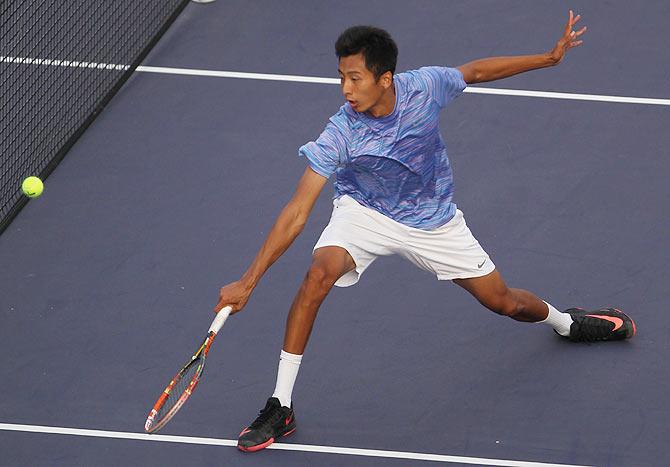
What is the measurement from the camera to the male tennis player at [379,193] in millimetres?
4539

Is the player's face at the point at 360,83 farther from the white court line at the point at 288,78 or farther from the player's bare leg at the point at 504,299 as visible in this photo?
the white court line at the point at 288,78

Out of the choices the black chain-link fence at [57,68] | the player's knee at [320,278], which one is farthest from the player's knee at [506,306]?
the black chain-link fence at [57,68]

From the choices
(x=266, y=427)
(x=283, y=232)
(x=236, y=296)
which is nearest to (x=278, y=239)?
(x=283, y=232)

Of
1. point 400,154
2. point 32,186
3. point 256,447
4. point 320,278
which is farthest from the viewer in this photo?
point 32,186

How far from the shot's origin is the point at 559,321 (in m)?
5.50

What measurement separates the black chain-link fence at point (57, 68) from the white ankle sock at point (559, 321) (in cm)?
277

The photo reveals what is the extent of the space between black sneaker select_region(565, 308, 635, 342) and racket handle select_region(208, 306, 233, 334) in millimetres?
1888

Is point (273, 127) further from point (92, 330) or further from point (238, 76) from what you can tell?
point (92, 330)

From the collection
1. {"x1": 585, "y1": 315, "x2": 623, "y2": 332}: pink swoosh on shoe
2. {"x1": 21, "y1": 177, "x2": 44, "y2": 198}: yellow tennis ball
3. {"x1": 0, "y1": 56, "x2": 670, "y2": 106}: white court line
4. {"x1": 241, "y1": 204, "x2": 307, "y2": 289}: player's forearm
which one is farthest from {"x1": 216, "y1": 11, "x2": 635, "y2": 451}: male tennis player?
{"x1": 0, "y1": 56, "x2": 670, "y2": 106}: white court line

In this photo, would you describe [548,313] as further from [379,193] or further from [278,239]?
[278,239]

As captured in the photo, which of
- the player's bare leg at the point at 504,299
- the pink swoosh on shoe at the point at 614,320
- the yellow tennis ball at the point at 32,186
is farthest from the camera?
the yellow tennis ball at the point at 32,186

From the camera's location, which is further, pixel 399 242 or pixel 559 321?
pixel 559 321

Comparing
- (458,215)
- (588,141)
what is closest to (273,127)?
(588,141)

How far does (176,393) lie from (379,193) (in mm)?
1100
